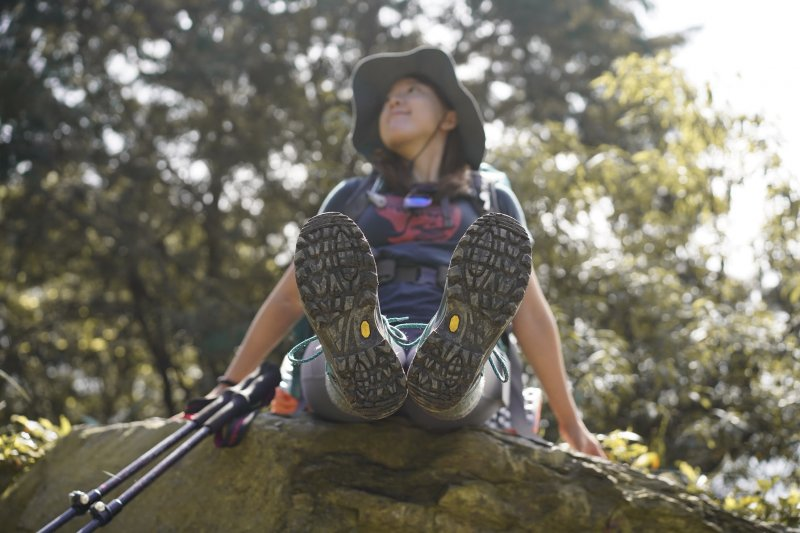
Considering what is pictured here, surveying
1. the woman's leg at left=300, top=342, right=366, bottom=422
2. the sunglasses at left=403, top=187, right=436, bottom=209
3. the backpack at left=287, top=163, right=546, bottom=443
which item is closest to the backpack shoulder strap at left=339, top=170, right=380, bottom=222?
the backpack at left=287, top=163, right=546, bottom=443

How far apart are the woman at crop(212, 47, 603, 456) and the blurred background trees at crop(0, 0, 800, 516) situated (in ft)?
5.84

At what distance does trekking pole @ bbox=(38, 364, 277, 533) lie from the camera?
2029 millimetres

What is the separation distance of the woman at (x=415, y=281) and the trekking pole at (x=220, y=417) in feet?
0.61

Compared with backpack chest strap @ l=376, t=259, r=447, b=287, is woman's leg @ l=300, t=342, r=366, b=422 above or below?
below

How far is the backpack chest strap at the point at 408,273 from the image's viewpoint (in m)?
2.52

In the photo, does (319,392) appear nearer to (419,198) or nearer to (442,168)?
(419,198)

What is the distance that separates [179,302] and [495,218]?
627 centimetres

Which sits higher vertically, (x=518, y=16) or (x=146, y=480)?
(x=518, y=16)

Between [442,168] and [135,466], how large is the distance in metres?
1.52

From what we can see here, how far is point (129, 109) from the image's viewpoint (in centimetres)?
798

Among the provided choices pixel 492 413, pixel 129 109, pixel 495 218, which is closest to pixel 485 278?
pixel 495 218

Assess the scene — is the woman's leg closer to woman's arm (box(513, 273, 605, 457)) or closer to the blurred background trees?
woman's arm (box(513, 273, 605, 457))

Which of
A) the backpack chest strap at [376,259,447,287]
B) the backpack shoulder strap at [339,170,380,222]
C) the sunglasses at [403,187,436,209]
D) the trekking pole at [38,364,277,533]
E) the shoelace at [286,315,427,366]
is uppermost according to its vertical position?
the backpack shoulder strap at [339,170,380,222]

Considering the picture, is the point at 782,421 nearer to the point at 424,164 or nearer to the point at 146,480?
the point at 424,164
